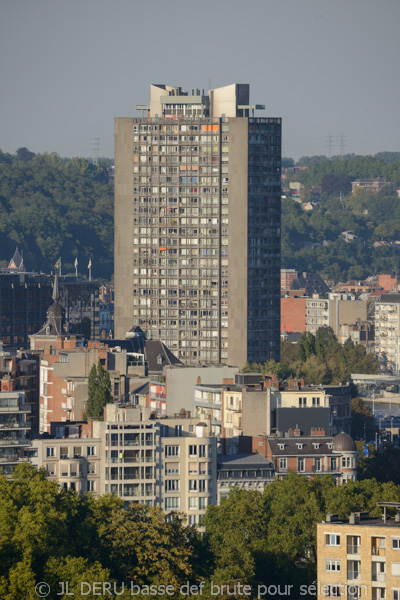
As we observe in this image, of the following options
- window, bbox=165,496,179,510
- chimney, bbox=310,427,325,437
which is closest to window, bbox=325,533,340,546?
window, bbox=165,496,179,510

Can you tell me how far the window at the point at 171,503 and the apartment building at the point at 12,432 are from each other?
32.9 ft

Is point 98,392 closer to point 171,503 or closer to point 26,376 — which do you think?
point 26,376

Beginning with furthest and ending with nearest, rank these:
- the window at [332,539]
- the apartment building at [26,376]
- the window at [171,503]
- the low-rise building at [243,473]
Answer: the apartment building at [26,376], the low-rise building at [243,473], the window at [171,503], the window at [332,539]

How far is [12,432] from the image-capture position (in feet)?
512

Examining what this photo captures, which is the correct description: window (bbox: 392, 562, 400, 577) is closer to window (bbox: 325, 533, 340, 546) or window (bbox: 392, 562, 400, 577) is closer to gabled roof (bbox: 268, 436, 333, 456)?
window (bbox: 325, 533, 340, 546)

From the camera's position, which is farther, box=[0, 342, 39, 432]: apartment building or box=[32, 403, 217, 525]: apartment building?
box=[0, 342, 39, 432]: apartment building

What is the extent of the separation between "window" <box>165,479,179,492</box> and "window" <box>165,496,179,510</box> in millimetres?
514

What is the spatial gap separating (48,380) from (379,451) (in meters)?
28.0

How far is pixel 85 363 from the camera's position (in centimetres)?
19212

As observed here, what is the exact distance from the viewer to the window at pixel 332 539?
117 metres

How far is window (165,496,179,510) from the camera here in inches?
5876

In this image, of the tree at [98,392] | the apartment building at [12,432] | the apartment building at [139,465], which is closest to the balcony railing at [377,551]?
the apartment building at [139,465]

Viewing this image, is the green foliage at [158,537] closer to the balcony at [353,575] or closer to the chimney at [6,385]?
the balcony at [353,575]

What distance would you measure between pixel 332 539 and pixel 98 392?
60.4m
